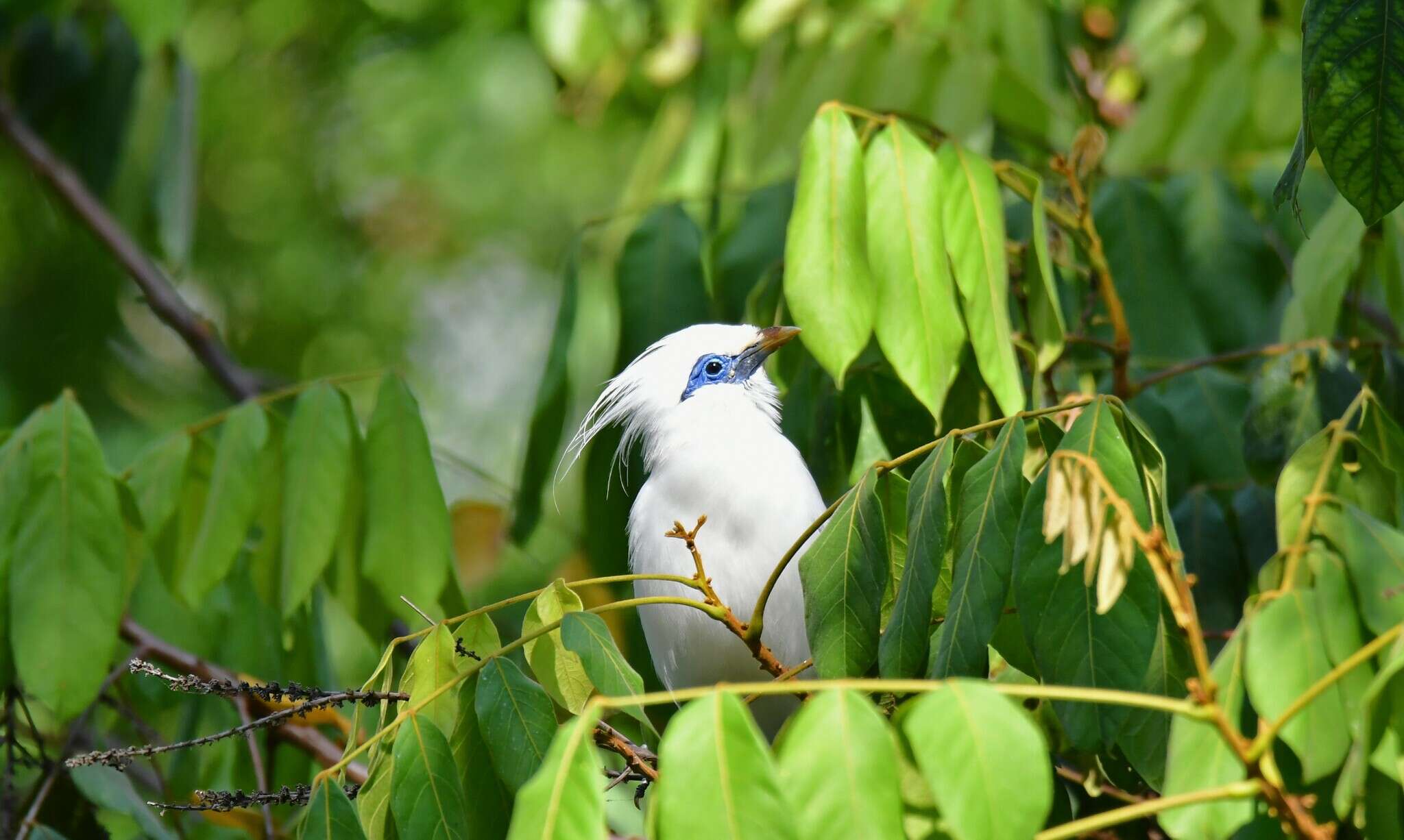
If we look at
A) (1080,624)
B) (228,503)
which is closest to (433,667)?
(1080,624)

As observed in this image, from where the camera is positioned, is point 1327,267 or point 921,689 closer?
point 921,689

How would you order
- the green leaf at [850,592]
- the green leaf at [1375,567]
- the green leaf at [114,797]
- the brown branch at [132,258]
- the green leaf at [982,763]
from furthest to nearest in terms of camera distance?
the brown branch at [132,258]
the green leaf at [114,797]
the green leaf at [850,592]
the green leaf at [1375,567]
the green leaf at [982,763]

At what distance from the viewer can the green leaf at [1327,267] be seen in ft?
10.7

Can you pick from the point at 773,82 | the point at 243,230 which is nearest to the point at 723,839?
the point at 773,82

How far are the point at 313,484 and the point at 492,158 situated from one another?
6.48 meters

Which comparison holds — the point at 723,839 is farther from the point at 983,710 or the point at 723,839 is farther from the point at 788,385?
the point at 788,385

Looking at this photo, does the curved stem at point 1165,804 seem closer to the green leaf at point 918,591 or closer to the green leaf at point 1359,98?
the green leaf at point 918,591

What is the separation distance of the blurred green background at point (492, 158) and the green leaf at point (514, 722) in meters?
1.81

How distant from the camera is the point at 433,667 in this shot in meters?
2.55

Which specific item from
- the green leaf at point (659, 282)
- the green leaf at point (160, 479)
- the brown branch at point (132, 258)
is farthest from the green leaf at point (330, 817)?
the brown branch at point (132, 258)

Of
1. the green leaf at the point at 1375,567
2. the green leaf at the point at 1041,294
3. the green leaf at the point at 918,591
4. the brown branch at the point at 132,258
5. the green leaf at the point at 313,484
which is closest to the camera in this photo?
the green leaf at the point at 1375,567

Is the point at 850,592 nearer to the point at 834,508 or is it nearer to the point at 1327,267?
the point at 834,508

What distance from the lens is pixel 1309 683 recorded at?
2.07m

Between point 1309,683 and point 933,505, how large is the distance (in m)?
0.64
